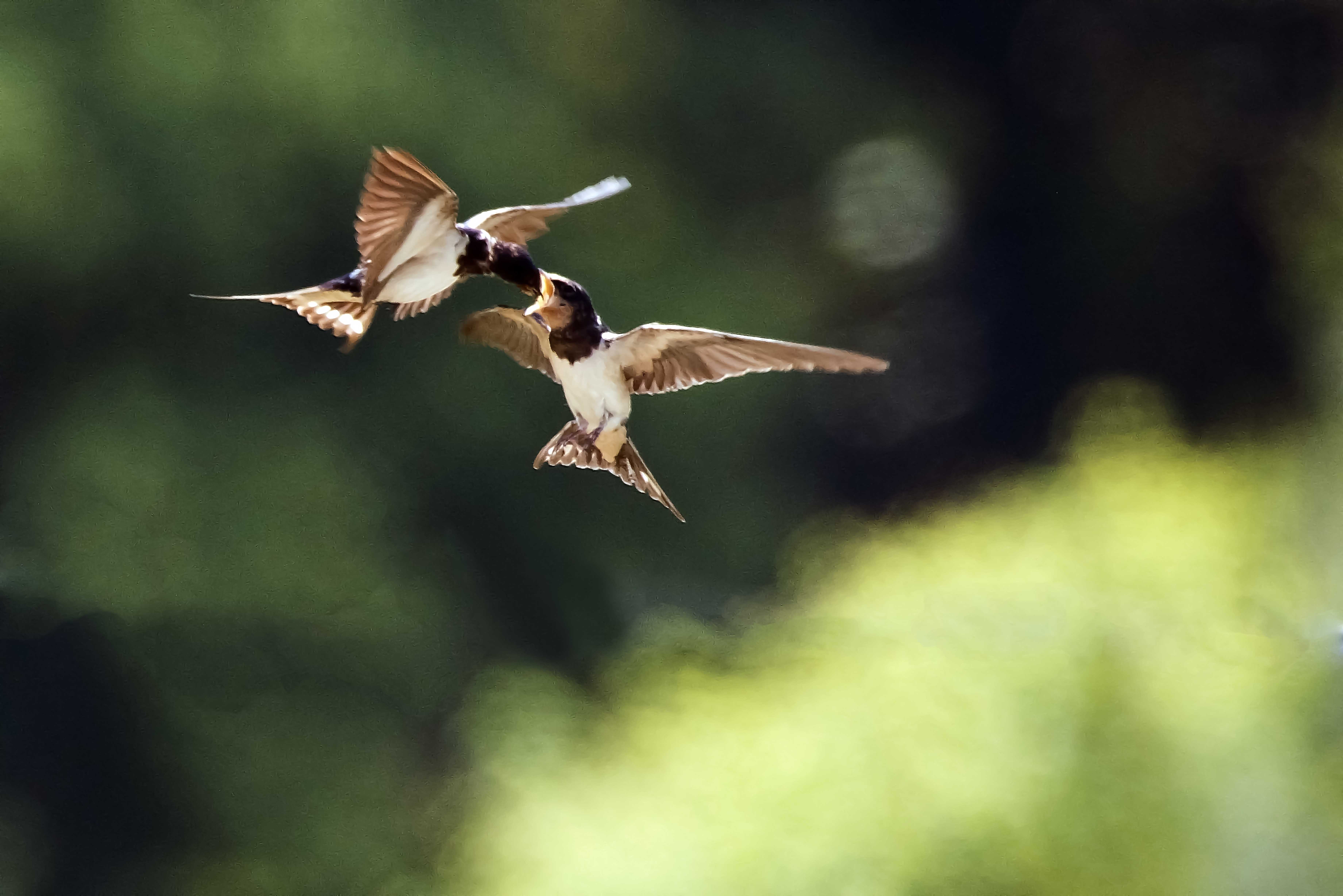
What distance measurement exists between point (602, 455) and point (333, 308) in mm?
144

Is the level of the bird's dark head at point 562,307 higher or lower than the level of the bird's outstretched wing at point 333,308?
higher

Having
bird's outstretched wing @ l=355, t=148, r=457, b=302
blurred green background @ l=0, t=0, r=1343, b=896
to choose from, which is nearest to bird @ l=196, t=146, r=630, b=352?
bird's outstretched wing @ l=355, t=148, r=457, b=302

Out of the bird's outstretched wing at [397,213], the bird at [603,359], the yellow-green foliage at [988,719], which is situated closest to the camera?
the bird's outstretched wing at [397,213]

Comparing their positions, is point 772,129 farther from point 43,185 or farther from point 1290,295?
point 43,185

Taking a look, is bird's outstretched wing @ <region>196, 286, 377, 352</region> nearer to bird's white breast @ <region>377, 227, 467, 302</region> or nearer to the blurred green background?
bird's white breast @ <region>377, 227, 467, 302</region>

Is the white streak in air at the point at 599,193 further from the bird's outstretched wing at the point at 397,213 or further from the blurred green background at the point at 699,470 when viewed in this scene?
the blurred green background at the point at 699,470

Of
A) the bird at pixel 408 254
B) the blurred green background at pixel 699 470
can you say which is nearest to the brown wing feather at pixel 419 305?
the bird at pixel 408 254

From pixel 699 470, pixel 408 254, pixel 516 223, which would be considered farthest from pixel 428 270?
pixel 699 470

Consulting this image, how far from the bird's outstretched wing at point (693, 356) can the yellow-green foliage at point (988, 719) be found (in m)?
0.76

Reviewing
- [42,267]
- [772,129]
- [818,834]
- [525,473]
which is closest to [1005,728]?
[818,834]

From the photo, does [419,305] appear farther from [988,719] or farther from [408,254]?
[988,719]

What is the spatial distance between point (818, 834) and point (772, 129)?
0.80m

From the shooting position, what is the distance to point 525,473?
50.7 inches

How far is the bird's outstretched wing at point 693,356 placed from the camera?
1.41ft
